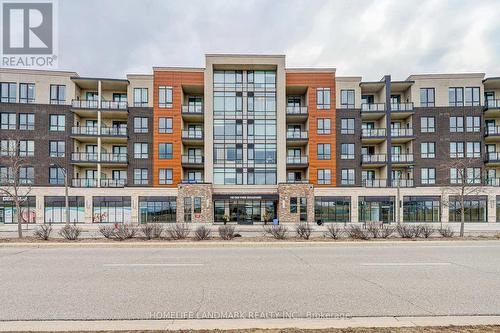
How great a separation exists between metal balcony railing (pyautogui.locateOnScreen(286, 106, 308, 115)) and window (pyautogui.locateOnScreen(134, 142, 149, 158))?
62.5 ft

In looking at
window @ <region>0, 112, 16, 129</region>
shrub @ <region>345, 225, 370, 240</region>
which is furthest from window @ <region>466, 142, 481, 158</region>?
window @ <region>0, 112, 16, 129</region>

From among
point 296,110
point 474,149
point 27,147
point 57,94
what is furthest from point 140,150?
point 474,149

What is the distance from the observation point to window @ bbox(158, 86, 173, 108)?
40.2 meters

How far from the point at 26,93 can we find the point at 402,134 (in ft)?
158

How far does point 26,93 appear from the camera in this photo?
38875mm

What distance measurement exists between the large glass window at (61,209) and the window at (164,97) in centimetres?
1532

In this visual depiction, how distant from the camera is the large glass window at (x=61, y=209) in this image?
3762 centimetres

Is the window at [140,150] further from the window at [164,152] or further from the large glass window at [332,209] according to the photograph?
the large glass window at [332,209]

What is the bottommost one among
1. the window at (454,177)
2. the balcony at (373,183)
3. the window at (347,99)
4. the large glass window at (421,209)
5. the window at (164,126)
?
the large glass window at (421,209)

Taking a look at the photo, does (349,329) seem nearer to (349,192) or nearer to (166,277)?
(166,277)

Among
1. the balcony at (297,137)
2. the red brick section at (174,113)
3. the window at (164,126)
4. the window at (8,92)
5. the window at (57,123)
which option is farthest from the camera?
the balcony at (297,137)

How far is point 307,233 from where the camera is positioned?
57.4ft

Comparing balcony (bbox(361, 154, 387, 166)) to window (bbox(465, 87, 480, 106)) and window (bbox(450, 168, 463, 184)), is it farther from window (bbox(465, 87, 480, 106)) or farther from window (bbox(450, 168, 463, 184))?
window (bbox(465, 87, 480, 106))

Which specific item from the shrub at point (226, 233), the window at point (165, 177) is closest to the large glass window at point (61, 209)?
the window at point (165, 177)
